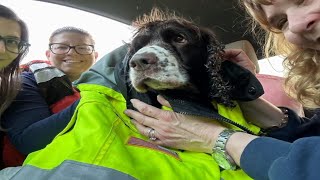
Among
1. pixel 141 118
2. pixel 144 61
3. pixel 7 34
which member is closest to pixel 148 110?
pixel 141 118

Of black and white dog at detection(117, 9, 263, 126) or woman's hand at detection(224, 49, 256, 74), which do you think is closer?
black and white dog at detection(117, 9, 263, 126)

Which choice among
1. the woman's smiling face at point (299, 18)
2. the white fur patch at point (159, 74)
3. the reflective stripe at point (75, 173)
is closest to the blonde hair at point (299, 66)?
the woman's smiling face at point (299, 18)

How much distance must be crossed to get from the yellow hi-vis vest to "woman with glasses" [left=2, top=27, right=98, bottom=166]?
0.21 meters

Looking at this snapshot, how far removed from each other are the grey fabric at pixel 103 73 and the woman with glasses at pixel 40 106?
0.10 meters

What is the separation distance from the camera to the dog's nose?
1313 millimetres

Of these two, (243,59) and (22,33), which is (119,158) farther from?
(22,33)

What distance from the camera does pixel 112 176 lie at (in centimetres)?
94

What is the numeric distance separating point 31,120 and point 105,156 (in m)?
0.58

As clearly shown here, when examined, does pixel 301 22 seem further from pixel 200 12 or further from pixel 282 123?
pixel 200 12

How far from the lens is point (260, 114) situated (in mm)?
1408

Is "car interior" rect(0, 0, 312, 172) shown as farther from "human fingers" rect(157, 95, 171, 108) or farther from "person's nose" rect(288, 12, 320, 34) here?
"person's nose" rect(288, 12, 320, 34)

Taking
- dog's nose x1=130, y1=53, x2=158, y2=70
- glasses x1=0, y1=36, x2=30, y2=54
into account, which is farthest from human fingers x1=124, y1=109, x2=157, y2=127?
glasses x1=0, y1=36, x2=30, y2=54

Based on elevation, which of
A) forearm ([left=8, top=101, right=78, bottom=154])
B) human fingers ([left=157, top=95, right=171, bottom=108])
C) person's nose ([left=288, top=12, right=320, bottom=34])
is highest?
person's nose ([left=288, top=12, right=320, bottom=34])

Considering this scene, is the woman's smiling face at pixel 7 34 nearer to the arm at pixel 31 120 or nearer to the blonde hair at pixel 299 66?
the arm at pixel 31 120
